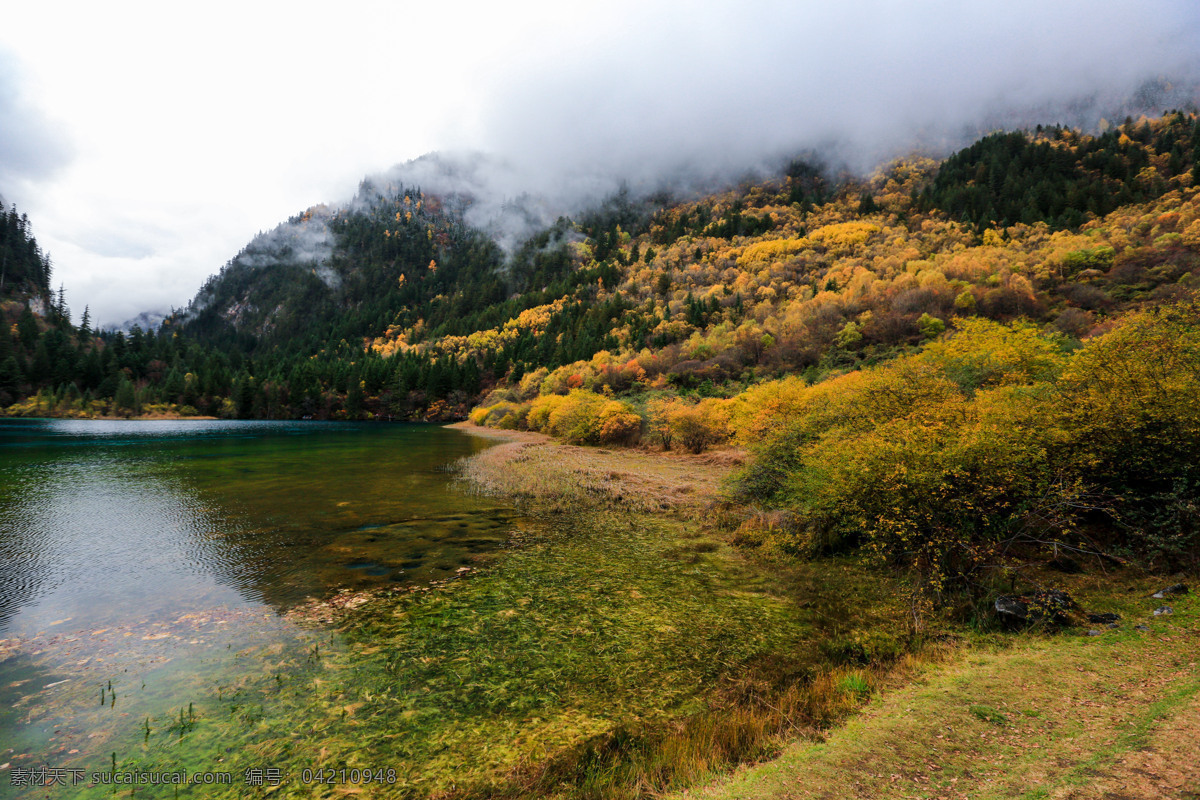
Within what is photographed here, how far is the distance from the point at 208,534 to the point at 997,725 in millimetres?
24847

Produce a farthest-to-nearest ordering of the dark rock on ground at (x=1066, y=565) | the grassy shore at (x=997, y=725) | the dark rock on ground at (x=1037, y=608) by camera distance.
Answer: the dark rock on ground at (x=1066, y=565), the dark rock on ground at (x=1037, y=608), the grassy shore at (x=997, y=725)

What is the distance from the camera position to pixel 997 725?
6.83 m

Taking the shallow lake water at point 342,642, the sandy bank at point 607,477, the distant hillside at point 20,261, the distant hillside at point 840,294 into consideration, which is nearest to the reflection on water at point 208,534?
the shallow lake water at point 342,642

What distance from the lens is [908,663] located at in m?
9.34

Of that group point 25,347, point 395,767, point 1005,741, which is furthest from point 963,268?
point 25,347

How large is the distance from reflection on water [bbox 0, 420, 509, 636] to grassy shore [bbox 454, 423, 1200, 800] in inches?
430

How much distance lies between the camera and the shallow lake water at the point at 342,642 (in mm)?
6777

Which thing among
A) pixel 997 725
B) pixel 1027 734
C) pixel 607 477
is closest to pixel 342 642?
pixel 997 725

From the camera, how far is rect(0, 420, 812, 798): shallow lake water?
22.2 feet

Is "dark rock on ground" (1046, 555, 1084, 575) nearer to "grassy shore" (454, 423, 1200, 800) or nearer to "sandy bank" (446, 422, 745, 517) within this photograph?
"grassy shore" (454, 423, 1200, 800)

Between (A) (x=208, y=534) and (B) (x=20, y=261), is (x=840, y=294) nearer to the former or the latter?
(A) (x=208, y=534)

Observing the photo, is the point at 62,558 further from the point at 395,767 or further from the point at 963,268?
the point at 963,268

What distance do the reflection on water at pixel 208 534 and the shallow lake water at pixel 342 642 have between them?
0.13 metres

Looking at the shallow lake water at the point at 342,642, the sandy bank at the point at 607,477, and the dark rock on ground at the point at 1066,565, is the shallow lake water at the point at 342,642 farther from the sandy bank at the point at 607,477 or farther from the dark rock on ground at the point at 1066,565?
the dark rock on ground at the point at 1066,565
